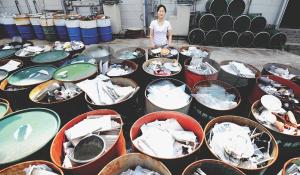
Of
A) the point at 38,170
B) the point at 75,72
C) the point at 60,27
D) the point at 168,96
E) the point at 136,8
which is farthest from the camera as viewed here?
the point at 136,8

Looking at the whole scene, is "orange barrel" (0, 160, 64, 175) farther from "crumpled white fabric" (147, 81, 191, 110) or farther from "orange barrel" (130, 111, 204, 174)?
"crumpled white fabric" (147, 81, 191, 110)

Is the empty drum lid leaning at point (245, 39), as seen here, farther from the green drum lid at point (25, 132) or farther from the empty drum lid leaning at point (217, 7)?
the green drum lid at point (25, 132)

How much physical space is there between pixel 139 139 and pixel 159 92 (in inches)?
43.1

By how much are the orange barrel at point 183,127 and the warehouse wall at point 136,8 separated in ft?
27.2

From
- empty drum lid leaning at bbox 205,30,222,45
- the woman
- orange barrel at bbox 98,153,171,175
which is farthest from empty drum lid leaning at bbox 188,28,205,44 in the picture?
orange barrel at bbox 98,153,171,175

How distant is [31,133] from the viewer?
2297 millimetres

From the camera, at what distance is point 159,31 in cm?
512

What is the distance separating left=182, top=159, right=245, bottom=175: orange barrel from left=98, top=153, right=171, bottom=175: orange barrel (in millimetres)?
287

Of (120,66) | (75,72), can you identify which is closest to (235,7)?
(120,66)

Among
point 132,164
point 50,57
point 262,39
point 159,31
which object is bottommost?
point 262,39

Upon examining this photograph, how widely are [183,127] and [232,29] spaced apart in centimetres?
757

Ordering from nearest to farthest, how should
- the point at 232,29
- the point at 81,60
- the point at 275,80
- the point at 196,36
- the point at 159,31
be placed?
the point at 275,80, the point at 81,60, the point at 159,31, the point at 232,29, the point at 196,36

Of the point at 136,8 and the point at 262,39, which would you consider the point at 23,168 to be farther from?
the point at 262,39

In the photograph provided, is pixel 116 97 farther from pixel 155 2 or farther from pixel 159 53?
pixel 155 2
